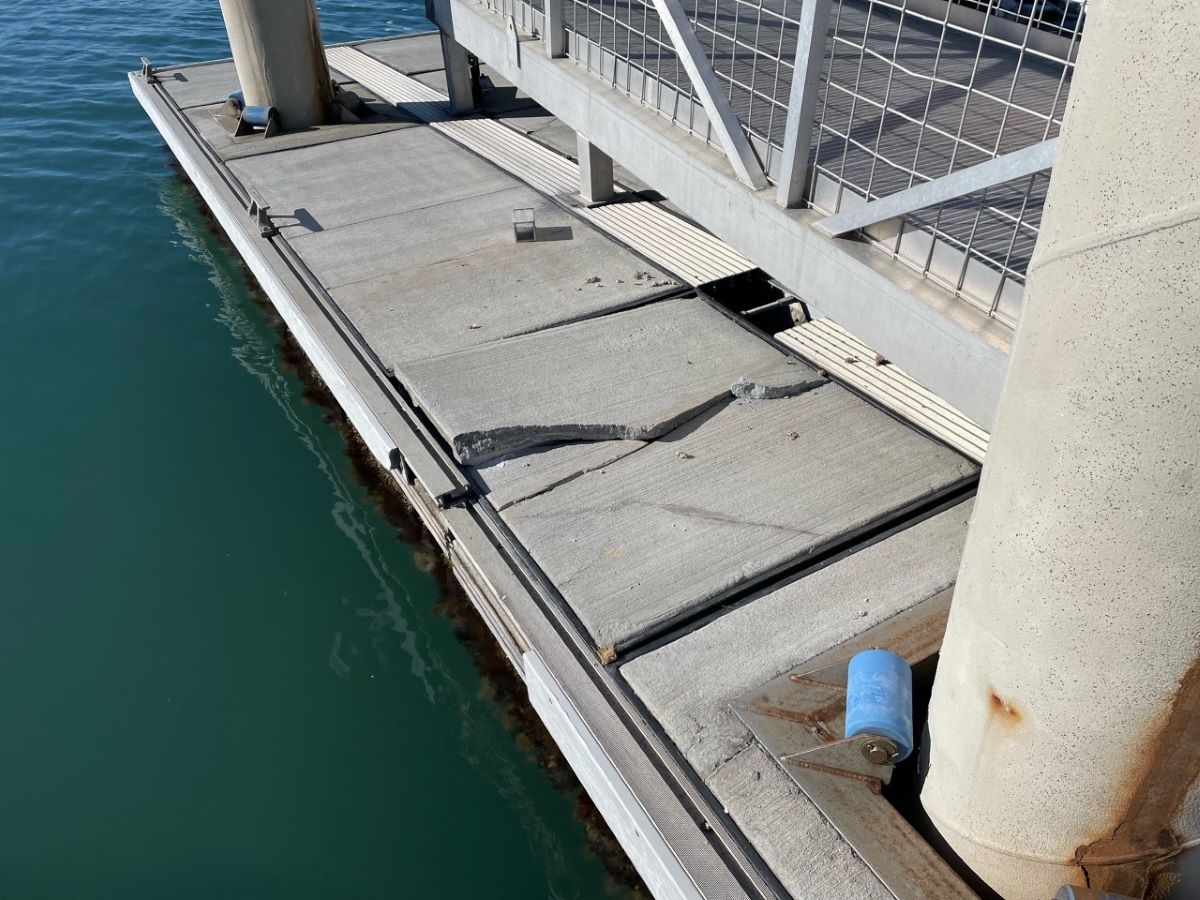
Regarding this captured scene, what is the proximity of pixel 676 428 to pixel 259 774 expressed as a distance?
476 centimetres

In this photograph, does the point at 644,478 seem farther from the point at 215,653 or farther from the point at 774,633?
the point at 215,653

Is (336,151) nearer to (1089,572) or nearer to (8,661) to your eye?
(8,661)

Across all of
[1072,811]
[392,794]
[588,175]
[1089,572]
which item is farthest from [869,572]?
[588,175]

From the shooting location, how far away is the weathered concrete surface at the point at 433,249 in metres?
10.4

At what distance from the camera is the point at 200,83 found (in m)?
18.3

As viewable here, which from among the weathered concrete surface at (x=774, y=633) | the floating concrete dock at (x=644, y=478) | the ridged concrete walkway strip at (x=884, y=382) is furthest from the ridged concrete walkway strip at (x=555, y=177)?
the weathered concrete surface at (x=774, y=633)

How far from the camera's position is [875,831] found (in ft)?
17.0

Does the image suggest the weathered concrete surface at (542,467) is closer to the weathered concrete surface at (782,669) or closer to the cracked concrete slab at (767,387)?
the cracked concrete slab at (767,387)

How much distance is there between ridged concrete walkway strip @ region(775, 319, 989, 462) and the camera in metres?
8.35

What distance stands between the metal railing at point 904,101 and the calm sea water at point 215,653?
5.34m

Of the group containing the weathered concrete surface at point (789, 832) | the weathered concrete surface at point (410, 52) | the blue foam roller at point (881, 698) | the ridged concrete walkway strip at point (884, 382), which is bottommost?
the weathered concrete surface at point (789, 832)

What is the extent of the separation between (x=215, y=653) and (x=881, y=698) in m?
6.36

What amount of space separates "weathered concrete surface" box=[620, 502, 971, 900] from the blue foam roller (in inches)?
29.0

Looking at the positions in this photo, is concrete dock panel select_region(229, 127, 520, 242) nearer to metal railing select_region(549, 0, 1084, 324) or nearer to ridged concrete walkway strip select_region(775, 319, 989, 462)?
metal railing select_region(549, 0, 1084, 324)
